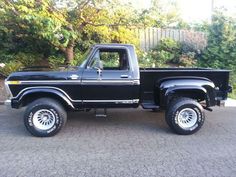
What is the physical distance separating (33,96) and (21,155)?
1640 millimetres

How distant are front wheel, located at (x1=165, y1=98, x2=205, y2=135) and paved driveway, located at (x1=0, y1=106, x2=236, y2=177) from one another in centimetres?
17

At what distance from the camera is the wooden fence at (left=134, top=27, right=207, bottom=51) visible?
47.9 ft

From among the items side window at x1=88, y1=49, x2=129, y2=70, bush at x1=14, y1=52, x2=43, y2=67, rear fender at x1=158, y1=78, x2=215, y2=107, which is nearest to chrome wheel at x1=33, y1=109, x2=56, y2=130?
side window at x1=88, y1=49, x2=129, y2=70

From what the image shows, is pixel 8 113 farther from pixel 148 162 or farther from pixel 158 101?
pixel 148 162

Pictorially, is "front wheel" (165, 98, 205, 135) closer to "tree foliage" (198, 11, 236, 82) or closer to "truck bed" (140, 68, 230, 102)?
"truck bed" (140, 68, 230, 102)

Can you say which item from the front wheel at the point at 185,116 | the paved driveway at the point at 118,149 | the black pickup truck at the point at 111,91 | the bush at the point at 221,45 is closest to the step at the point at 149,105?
the black pickup truck at the point at 111,91

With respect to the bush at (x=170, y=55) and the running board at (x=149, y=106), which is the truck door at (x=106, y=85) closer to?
the running board at (x=149, y=106)

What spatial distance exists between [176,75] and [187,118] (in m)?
0.94

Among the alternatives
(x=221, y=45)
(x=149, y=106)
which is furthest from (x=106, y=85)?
(x=221, y=45)

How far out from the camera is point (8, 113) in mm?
8844

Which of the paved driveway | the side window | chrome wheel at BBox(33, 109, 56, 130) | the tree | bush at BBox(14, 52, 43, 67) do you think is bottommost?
the paved driveway

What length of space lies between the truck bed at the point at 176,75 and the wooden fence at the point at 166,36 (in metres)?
7.27

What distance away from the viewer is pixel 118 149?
6043 millimetres

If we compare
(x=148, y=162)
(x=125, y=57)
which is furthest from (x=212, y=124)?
(x=148, y=162)
